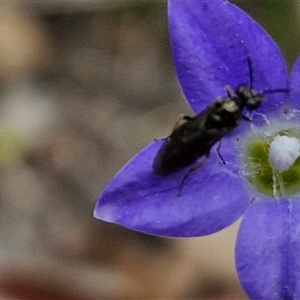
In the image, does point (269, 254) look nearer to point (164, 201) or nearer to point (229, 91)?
point (164, 201)

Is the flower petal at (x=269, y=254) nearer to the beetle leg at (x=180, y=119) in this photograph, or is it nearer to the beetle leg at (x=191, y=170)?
the beetle leg at (x=191, y=170)

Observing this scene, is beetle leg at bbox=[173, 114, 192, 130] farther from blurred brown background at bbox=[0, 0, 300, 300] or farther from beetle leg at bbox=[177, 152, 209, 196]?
blurred brown background at bbox=[0, 0, 300, 300]

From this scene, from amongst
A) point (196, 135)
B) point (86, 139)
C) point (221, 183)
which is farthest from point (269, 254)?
point (86, 139)

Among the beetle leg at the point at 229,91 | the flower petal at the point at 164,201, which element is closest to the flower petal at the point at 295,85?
the beetle leg at the point at 229,91

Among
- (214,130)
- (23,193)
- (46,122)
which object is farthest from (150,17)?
(214,130)

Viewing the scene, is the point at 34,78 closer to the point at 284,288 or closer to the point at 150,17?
the point at 150,17

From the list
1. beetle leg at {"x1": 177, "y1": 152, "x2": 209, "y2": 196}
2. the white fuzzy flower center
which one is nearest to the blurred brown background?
the white fuzzy flower center

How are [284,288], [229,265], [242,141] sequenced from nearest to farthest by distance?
[284,288], [242,141], [229,265]
